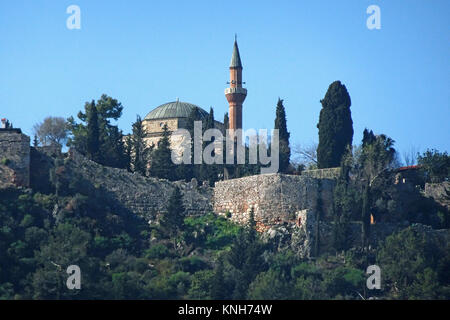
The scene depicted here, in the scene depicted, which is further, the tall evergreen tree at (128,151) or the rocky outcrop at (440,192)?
the tall evergreen tree at (128,151)

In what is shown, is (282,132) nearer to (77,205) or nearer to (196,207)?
(196,207)

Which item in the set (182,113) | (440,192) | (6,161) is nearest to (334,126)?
(440,192)

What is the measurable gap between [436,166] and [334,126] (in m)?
6.06

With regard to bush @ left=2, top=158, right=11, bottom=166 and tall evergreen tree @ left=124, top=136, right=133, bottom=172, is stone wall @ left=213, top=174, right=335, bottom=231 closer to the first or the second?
tall evergreen tree @ left=124, top=136, right=133, bottom=172

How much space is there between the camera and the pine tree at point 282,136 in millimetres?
74438

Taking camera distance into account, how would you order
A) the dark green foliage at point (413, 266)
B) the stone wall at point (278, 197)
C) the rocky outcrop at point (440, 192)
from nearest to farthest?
the dark green foliage at point (413, 266) < the stone wall at point (278, 197) < the rocky outcrop at point (440, 192)

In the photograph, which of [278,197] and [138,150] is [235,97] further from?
[278,197]

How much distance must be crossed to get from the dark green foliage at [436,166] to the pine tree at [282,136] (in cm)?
741

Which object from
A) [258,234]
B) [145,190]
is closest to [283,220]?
[258,234]

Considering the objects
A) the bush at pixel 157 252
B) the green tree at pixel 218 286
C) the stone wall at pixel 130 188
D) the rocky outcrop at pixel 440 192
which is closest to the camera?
the green tree at pixel 218 286

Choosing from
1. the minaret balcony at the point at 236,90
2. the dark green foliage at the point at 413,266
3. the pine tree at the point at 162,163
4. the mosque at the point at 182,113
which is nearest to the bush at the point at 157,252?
the pine tree at the point at 162,163

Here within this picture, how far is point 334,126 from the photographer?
243 feet

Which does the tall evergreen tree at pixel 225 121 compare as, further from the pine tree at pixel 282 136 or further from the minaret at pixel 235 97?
the pine tree at pixel 282 136
